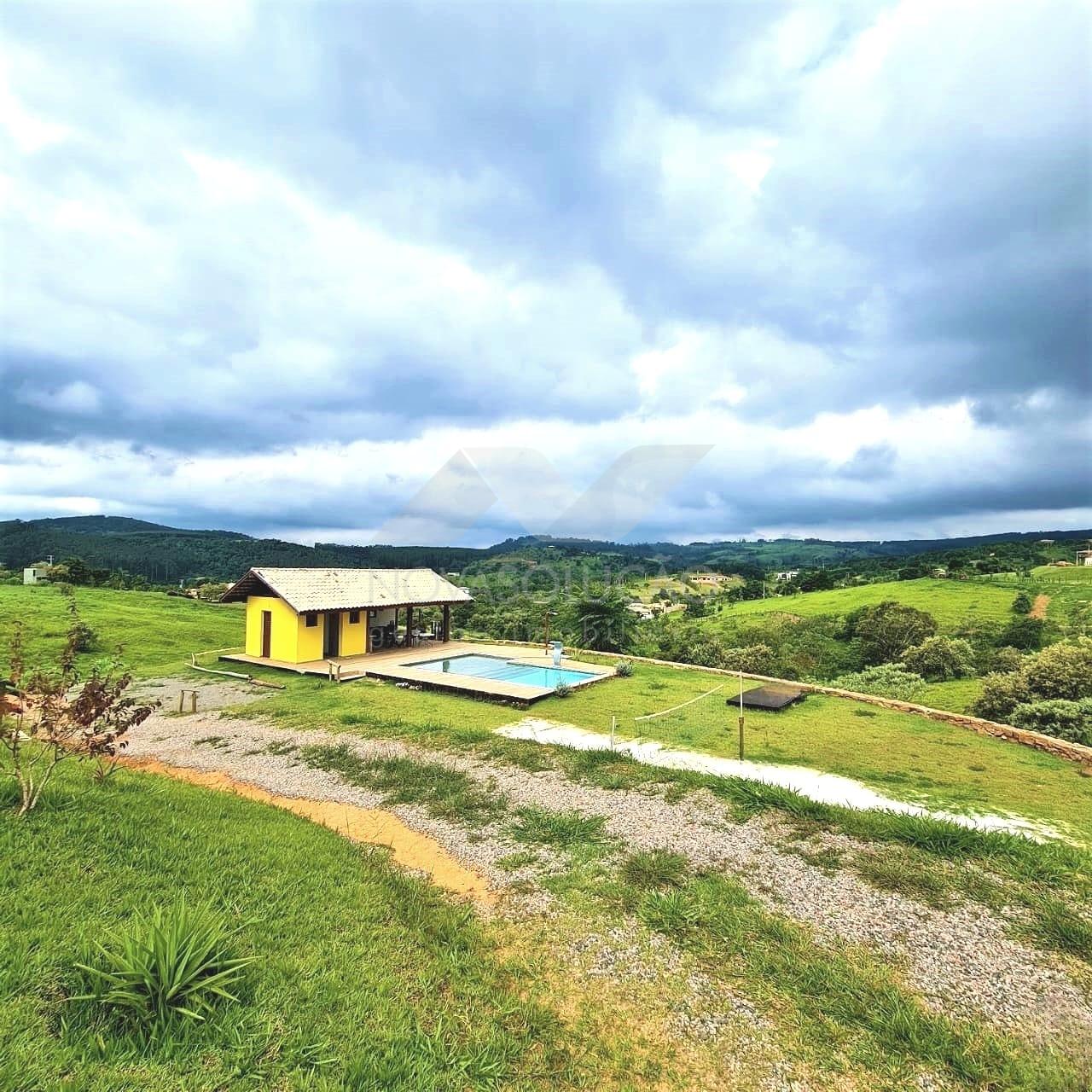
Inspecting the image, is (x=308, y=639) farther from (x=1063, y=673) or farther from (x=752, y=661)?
(x=1063, y=673)

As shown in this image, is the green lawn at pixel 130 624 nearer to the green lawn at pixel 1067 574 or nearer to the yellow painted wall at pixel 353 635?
the yellow painted wall at pixel 353 635

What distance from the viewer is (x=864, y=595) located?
3672 centimetres

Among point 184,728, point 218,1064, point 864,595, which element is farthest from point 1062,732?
point 864,595

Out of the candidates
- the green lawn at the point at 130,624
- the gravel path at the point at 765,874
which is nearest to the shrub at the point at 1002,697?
the gravel path at the point at 765,874

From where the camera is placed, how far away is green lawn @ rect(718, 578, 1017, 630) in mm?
28048

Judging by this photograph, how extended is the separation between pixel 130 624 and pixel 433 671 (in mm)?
14509

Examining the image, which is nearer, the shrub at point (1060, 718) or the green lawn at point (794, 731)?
the green lawn at point (794, 731)

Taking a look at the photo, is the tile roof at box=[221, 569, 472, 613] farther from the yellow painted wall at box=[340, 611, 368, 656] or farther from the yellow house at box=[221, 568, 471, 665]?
the yellow painted wall at box=[340, 611, 368, 656]

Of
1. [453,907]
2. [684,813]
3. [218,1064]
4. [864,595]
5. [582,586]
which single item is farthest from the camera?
[864,595]

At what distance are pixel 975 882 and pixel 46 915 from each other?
6890mm

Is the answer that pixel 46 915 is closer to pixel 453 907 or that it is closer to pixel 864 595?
pixel 453 907

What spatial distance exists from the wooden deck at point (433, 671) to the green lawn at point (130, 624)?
3.63m

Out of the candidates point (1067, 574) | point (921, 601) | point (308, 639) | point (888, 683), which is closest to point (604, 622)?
point (888, 683)

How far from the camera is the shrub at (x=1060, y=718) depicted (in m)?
9.24
